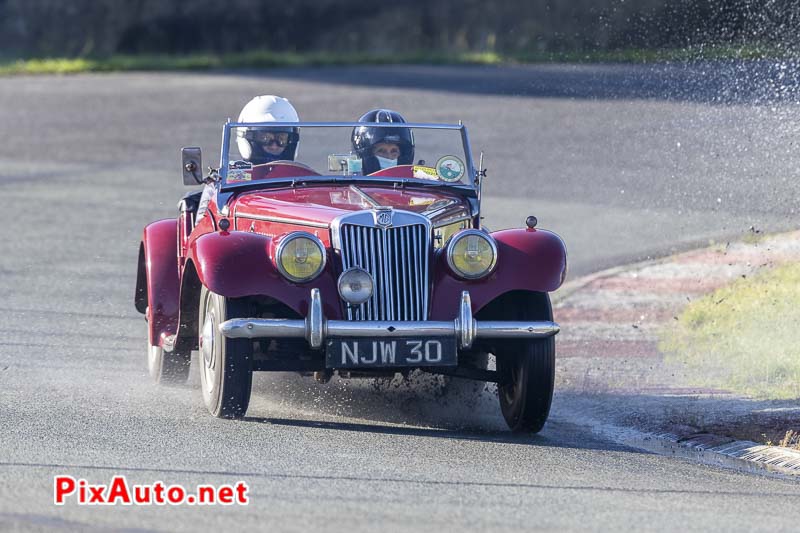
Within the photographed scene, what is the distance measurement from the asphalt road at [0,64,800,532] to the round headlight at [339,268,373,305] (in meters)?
0.70

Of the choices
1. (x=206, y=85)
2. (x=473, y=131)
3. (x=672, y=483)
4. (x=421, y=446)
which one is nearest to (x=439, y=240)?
(x=421, y=446)

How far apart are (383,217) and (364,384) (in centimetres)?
168

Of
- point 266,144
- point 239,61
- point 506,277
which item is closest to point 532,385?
point 506,277

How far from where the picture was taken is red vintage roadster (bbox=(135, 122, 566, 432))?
697cm

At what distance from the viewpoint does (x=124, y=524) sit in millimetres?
5137

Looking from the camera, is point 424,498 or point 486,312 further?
point 486,312

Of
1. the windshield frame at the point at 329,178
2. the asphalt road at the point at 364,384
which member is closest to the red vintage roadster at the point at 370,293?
the windshield frame at the point at 329,178

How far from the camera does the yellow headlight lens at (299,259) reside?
711 centimetres

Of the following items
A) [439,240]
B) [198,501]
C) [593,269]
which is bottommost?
[593,269]

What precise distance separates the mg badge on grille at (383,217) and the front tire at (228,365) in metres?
0.84

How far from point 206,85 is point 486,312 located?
2143cm

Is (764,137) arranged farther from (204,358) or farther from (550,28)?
(550,28)

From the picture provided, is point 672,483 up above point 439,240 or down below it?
below

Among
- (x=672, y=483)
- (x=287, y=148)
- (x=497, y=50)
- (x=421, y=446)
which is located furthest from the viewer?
(x=497, y=50)
